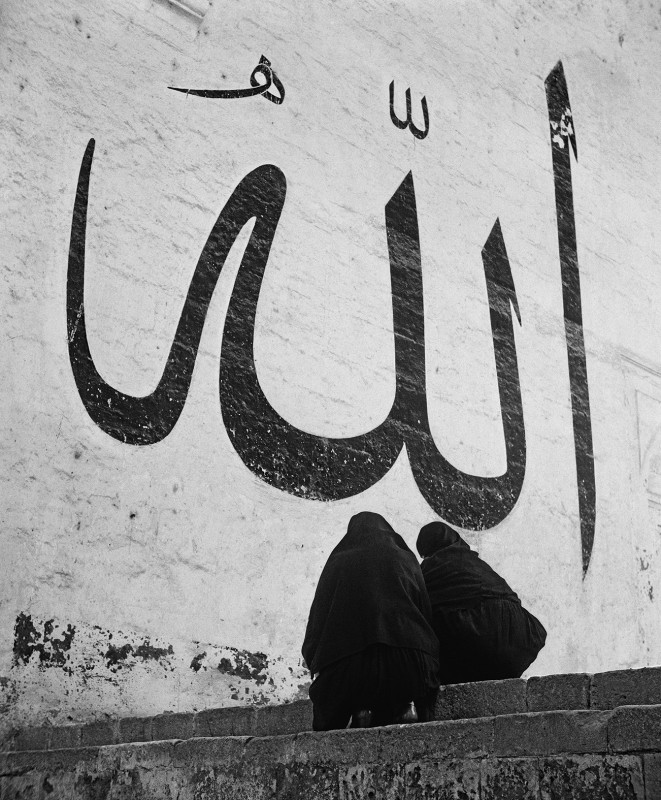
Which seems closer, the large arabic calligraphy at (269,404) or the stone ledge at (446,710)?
the stone ledge at (446,710)

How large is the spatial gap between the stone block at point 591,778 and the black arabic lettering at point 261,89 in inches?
167

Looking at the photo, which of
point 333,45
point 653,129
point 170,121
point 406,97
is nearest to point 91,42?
point 170,121

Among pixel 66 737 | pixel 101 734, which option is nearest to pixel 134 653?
pixel 66 737

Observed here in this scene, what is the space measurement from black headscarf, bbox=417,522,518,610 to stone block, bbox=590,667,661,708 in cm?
67

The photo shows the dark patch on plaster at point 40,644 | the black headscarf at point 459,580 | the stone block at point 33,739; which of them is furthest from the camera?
the dark patch on plaster at point 40,644

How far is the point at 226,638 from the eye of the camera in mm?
4223

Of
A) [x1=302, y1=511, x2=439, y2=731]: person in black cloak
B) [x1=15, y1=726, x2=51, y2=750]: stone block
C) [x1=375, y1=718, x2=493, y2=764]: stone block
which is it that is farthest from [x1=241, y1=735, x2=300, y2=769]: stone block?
[x1=15, y1=726, x2=51, y2=750]: stone block

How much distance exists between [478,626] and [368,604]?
423 millimetres

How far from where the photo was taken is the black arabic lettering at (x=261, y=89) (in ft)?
17.1

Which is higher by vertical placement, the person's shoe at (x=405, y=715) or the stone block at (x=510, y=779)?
the stone block at (x=510, y=779)

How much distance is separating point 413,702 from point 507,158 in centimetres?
498

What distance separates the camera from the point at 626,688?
202cm

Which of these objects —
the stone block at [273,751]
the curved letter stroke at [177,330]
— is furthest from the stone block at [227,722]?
the curved letter stroke at [177,330]

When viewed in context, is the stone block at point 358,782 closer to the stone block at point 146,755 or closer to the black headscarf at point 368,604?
the black headscarf at point 368,604
